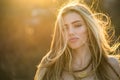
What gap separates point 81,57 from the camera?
21.1 feet

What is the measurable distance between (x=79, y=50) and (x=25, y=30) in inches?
352

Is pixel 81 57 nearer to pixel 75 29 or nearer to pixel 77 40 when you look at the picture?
pixel 77 40

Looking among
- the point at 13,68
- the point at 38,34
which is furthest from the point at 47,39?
the point at 13,68

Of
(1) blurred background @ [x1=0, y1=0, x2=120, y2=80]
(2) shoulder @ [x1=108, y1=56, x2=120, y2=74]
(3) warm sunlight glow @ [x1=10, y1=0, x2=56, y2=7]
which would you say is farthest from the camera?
(3) warm sunlight glow @ [x1=10, y1=0, x2=56, y2=7]

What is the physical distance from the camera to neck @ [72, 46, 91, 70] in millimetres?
6422

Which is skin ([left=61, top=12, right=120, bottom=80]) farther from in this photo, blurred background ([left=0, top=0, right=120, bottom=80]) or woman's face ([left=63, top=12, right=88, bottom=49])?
blurred background ([left=0, top=0, right=120, bottom=80])

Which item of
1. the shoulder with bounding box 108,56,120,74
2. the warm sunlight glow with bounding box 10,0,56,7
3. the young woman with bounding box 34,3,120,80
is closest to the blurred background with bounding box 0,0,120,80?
the warm sunlight glow with bounding box 10,0,56,7

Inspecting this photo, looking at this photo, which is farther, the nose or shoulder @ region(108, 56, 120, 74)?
shoulder @ region(108, 56, 120, 74)

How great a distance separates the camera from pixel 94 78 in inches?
249

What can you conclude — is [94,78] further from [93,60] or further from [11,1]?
[11,1]

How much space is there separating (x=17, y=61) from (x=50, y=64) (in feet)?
24.6

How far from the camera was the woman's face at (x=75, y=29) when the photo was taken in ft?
20.6

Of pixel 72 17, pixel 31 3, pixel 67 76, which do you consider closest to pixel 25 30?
pixel 31 3

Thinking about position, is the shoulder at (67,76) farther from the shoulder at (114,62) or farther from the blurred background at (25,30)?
the blurred background at (25,30)
